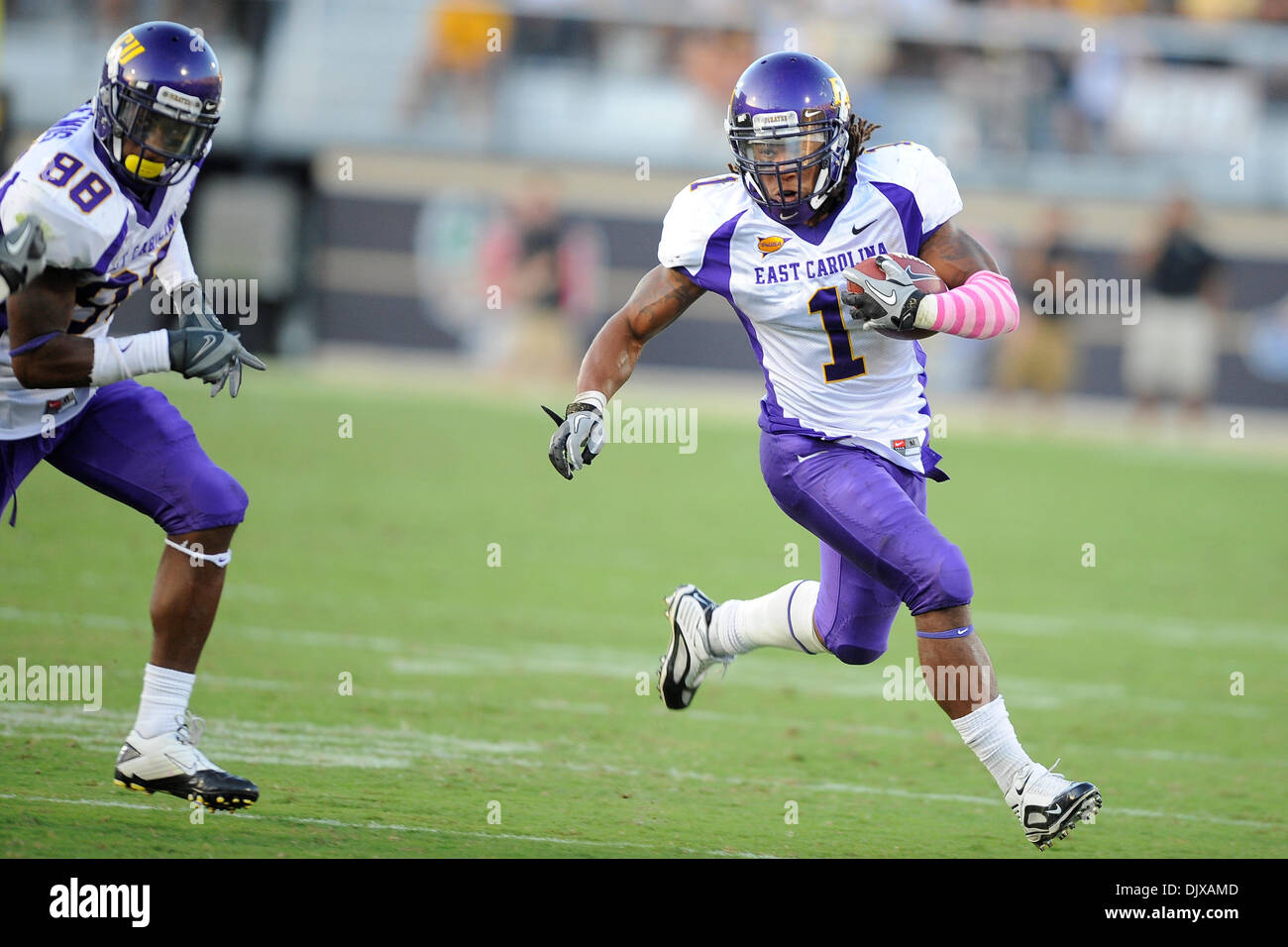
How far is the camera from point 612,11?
59.2 feet

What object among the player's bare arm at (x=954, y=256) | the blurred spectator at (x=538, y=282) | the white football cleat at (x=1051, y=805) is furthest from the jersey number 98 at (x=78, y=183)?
the blurred spectator at (x=538, y=282)

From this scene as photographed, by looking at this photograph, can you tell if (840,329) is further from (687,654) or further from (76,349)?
(76,349)

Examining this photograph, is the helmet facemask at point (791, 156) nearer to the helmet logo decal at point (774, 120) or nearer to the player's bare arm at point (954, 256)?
the helmet logo decal at point (774, 120)

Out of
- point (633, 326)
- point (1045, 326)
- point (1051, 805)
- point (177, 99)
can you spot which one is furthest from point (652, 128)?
point (1051, 805)

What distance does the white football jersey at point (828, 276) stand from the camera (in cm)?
463

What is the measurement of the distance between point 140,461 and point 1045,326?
40.1ft

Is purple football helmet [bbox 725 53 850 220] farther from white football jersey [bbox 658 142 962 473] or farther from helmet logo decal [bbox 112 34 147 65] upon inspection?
helmet logo decal [bbox 112 34 147 65]

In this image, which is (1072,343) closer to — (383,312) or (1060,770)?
(383,312)

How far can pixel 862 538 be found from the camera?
4.39m

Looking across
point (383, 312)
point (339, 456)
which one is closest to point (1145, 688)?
point (339, 456)

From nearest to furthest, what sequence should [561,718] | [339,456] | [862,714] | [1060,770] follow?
[1060,770]
[561,718]
[862,714]
[339,456]

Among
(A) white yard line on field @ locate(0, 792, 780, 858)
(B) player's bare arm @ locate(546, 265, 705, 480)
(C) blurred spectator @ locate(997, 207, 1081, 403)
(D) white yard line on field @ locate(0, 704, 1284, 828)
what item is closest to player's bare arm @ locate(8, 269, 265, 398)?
(B) player's bare arm @ locate(546, 265, 705, 480)

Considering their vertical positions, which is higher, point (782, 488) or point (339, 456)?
point (339, 456)
